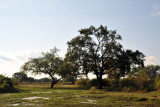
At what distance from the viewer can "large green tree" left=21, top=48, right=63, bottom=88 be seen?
45.2m

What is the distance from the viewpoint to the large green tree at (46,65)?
45.2 m

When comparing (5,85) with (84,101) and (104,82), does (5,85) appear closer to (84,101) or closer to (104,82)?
(84,101)

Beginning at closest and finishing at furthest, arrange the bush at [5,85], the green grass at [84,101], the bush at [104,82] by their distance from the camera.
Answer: the green grass at [84,101], the bush at [5,85], the bush at [104,82]

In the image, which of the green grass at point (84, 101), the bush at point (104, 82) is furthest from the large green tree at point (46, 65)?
the green grass at point (84, 101)

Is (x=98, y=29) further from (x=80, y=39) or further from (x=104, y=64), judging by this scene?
(x=104, y=64)

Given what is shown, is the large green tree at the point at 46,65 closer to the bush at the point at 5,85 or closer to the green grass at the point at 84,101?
the bush at the point at 5,85

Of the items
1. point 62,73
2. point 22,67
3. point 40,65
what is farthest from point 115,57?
point 22,67

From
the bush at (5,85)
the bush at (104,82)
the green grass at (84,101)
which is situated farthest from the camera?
the bush at (104,82)

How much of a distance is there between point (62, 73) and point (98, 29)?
1269 cm

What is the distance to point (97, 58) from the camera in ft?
106

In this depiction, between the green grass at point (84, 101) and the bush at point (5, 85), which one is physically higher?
the bush at point (5, 85)

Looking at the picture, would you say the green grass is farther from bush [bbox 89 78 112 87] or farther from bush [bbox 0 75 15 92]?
bush [bbox 89 78 112 87]

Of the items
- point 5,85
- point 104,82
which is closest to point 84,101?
point 5,85

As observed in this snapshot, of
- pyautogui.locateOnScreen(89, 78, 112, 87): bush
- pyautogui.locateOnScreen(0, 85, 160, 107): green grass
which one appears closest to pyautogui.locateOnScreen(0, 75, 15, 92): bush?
pyautogui.locateOnScreen(0, 85, 160, 107): green grass
